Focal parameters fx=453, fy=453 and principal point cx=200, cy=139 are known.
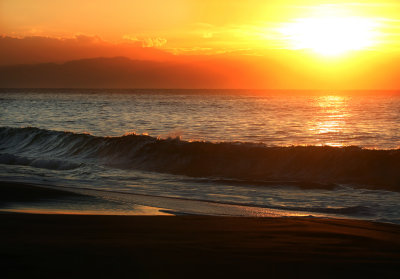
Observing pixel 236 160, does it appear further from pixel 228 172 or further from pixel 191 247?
pixel 191 247

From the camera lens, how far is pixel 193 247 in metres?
5.62

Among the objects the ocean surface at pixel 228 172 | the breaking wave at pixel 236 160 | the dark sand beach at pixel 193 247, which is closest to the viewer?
the dark sand beach at pixel 193 247

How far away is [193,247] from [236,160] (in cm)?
1141

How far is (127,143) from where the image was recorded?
794 inches

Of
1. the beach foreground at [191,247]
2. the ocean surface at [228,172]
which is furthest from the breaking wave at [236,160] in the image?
the beach foreground at [191,247]

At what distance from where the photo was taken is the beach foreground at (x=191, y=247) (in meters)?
4.71

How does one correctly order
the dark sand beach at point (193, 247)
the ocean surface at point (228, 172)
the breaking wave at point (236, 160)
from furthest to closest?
the breaking wave at point (236, 160)
the ocean surface at point (228, 172)
the dark sand beach at point (193, 247)

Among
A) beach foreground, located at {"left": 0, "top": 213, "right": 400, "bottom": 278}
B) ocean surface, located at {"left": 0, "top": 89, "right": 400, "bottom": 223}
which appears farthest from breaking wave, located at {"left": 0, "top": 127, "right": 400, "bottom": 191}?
beach foreground, located at {"left": 0, "top": 213, "right": 400, "bottom": 278}

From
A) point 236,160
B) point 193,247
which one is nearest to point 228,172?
point 236,160

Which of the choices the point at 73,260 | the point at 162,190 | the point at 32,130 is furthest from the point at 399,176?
the point at 32,130

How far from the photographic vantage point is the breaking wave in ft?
47.6

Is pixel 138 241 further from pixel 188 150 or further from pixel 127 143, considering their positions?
pixel 127 143

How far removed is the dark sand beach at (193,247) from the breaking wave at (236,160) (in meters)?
6.26

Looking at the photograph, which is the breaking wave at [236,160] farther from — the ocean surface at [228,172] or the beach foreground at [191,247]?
the beach foreground at [191,247]
